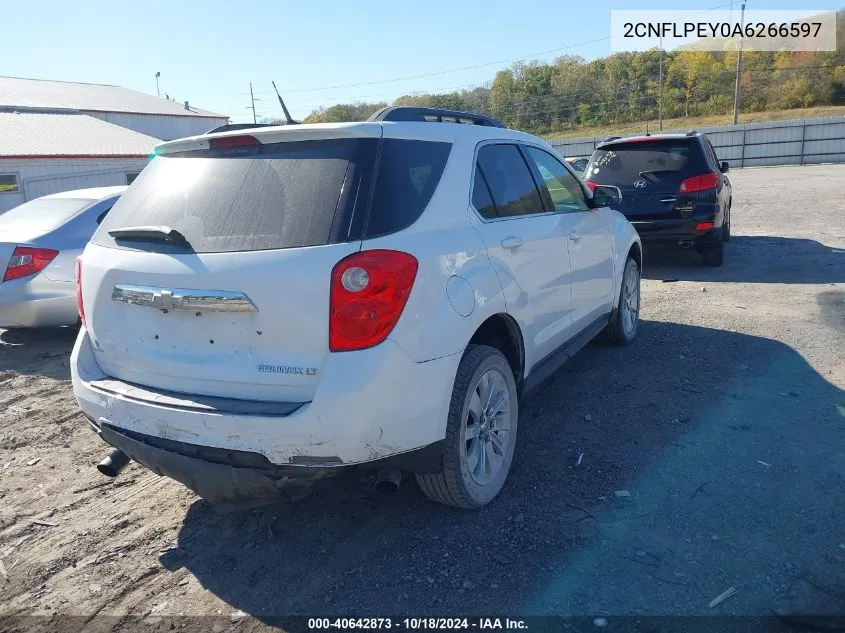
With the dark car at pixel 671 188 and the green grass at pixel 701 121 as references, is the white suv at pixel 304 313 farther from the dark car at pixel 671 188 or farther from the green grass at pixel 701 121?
the green grass at pixel 701 121

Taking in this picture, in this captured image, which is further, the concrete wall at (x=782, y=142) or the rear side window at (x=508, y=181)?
the concrete wall at (x=782, y=142)

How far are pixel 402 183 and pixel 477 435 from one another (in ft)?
4.18

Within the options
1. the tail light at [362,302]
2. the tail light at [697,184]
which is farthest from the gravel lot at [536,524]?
the tail light at [697,184]

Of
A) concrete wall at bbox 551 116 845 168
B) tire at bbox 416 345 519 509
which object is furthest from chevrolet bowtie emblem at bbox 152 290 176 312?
concrete wall at bbox 551 116 845 168

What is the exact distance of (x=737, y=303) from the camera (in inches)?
284

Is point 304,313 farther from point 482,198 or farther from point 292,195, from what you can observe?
point 482,198

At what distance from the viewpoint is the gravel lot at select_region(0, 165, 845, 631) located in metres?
2.75

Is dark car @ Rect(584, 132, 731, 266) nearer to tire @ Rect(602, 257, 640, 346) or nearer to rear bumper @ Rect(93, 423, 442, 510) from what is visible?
tire @ Rect(602, 257, 640, 346)

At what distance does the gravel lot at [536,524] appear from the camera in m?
2.75

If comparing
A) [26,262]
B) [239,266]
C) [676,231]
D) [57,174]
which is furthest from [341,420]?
[57,174]

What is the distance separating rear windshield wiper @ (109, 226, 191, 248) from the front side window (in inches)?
91.3

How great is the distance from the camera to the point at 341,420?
257cm

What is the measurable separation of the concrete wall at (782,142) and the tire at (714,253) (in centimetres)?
2750

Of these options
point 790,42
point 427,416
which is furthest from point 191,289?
point 790,42
